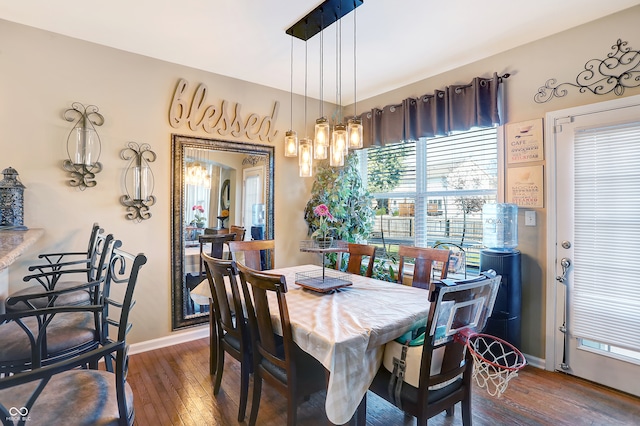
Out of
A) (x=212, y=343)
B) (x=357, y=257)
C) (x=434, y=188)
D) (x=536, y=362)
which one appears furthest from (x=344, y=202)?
(x=536, y=362)

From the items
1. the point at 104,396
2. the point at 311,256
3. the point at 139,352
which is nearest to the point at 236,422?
the point at 104,396

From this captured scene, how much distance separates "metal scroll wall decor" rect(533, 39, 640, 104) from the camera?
90.7 inches

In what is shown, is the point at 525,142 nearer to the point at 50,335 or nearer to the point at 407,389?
the point at 407,389

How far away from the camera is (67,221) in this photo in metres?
2.73

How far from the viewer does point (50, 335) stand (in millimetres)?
1543

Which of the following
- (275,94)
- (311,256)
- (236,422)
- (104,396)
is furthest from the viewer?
(311,256)

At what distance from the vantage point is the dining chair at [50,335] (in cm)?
131

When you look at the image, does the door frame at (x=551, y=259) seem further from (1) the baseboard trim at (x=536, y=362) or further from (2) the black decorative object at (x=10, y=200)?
(2) the black decorative object at (x=10, y=200)

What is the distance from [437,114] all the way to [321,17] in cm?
154

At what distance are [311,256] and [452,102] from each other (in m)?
2.45

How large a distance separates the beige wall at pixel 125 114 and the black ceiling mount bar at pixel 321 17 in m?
1.24

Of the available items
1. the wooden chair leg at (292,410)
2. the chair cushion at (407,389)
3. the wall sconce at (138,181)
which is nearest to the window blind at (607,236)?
the chair cushion at (407,389)

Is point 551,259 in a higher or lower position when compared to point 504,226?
lower

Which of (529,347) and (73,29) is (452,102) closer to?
(529,347)
